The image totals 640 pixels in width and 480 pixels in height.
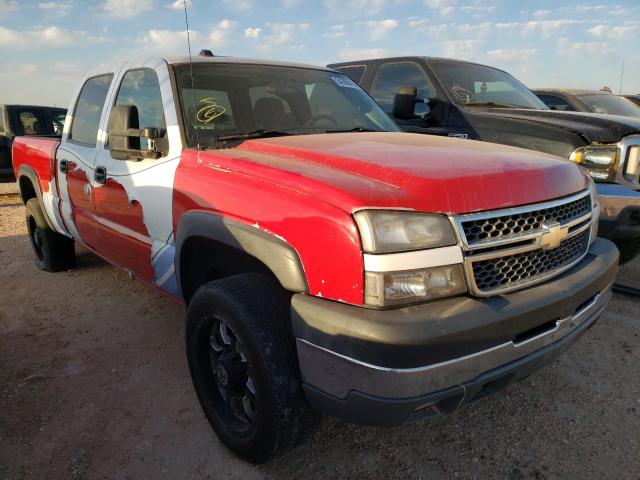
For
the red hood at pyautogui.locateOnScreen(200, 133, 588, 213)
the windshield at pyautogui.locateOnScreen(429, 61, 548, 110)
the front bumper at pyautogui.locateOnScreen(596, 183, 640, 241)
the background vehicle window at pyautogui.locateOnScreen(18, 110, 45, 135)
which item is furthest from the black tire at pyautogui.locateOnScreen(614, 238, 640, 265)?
the background vehicle window at pyautogui.locateOnScreen(18, 110, 45, 135)

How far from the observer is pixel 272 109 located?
3.00 metres

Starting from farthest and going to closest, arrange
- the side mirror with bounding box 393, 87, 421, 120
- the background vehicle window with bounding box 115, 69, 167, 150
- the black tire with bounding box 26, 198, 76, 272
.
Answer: the black tire with bounding box 26, 198, 76, 272 → the side mirror with bounding box 393, 87, 421, 120 → the background vehicle window with bounding box 115, 69, 167, 150

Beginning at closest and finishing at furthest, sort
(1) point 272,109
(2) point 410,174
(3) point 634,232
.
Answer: (2) point 410,174, (1) point 272,109, (3) point 634,232

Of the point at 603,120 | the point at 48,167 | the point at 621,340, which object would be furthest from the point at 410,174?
the point at 48,167

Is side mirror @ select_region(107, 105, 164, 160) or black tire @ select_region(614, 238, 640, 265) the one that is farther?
black tire @ select_region(614, 238, 640, 265)

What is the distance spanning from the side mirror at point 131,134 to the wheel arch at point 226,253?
1.76ft

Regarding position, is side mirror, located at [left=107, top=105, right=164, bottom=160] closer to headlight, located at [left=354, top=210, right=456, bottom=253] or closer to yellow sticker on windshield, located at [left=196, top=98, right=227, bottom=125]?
yellow sticker on windshield, located at [left=196, top=98, right=227, bottom=125]

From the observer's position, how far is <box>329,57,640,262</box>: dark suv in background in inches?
153

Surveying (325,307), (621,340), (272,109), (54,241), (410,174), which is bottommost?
(621,340)

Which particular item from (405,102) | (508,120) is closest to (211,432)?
(405,102)

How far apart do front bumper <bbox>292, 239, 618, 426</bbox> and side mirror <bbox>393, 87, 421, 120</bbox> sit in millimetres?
2860

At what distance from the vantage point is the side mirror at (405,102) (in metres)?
4.39

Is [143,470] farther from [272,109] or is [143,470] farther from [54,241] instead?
[54,241]

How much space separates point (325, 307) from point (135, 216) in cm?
174
